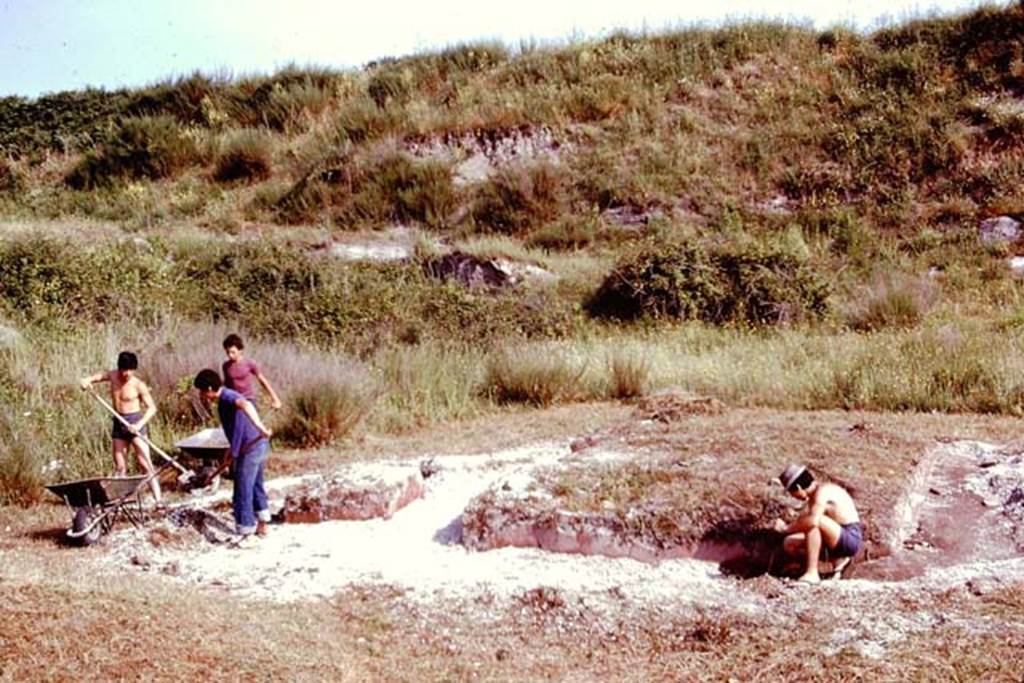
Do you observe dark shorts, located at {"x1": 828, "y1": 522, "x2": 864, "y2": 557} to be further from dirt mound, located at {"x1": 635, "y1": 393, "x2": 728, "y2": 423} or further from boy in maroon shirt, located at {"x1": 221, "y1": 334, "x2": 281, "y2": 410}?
boy in maroon shirt, located at {"x1": 221, "y1": 334, "x2": 281, "y2": 410}

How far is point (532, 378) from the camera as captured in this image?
1256 centimetres

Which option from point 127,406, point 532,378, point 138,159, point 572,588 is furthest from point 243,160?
point 572,588

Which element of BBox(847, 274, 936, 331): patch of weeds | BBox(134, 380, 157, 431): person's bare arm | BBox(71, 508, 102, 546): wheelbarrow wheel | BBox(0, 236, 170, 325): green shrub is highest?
BBox(0, 236, 170, 325): green shrub

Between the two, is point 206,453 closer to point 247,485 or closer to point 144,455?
point 144,455

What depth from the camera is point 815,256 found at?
61.3 feet

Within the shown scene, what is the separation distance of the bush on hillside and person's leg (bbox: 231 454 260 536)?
9.32 m

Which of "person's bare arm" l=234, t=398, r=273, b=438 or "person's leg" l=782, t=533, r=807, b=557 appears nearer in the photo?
"person's leg" l=782, t=533, r=807, b=557

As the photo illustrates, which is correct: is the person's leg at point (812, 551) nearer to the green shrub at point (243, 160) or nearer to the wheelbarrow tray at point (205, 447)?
the wheelbarrow tray at point (205, 447)

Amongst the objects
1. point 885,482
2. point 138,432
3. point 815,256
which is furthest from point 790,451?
point 815,256

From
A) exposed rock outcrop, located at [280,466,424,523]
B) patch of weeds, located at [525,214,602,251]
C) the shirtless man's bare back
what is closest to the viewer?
exposed rock outcrop, located at [280,466,424,523]

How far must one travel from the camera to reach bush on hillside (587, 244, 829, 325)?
1594 cm

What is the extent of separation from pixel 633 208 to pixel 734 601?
15494mm

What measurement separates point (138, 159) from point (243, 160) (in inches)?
115

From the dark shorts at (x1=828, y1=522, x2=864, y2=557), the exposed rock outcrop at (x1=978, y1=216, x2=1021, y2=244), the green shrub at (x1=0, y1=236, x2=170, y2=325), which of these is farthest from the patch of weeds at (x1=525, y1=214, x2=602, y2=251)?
the dark shorts at (x1=828, y1=522, x2=864, y2=557)
